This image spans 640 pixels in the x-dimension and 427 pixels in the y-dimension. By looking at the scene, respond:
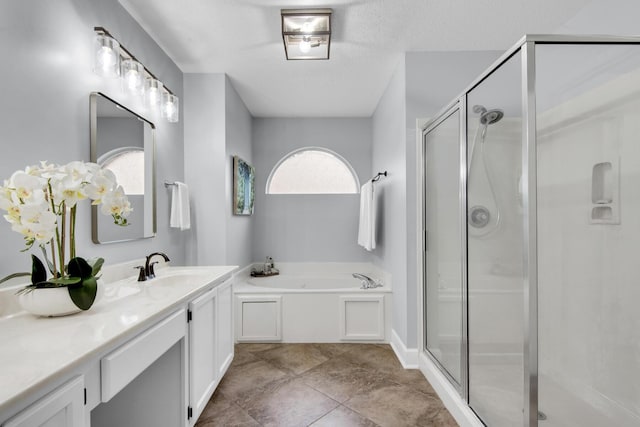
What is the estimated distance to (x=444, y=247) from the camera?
86.7 inches

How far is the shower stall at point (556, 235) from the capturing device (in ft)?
4.20

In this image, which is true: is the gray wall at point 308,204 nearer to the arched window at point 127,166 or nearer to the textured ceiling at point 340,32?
the textured ceiling at point 340,32

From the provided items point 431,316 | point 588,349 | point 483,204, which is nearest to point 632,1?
point 483,204

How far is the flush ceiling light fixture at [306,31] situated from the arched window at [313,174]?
5.96ft

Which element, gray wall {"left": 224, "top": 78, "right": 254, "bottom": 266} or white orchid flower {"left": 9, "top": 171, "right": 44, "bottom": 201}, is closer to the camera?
white orchid flower {"left": 9, "top": 171, "right": 44, "bottom": 201}

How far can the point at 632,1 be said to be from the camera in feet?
5.97

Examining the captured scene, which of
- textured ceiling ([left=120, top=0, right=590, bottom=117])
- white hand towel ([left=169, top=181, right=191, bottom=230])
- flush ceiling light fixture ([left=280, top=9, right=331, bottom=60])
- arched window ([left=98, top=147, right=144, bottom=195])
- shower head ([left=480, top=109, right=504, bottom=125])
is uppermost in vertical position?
textured ceiling ([left=120, top=0, right=590, bottom=117])

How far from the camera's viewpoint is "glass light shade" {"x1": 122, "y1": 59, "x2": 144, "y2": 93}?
1.91 metres

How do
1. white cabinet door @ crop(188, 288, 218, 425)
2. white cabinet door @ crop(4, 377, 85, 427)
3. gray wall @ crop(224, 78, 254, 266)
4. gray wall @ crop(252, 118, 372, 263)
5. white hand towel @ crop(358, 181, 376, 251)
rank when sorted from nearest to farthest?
white cabinet door @ crop(4, 377, 85, 427), white cabinet door @ crop(188, 288, 218, 425), gray wall @ crop(224, 78, 254, 266), white hand towel @ crop(358, 181, 376, 251), gray wall @ crop(252, 118, 372, 263)

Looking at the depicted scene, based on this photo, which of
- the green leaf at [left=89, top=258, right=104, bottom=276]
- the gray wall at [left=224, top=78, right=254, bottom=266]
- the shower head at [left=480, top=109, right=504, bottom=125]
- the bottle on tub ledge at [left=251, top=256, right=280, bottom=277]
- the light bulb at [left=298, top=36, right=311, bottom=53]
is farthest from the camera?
the bottle on tub ledge at [left=251, top=256, right=280, bottom=277]

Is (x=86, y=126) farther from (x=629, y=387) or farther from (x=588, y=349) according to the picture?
(x=629, y=387)

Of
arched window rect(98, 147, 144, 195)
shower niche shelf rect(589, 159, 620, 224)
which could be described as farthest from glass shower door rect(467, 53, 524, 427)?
arched window rect(98, 147, 144, 195)

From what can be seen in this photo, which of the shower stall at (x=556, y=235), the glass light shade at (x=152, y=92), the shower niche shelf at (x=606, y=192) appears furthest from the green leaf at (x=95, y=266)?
the shower niche shelf at (x=606, y=192)

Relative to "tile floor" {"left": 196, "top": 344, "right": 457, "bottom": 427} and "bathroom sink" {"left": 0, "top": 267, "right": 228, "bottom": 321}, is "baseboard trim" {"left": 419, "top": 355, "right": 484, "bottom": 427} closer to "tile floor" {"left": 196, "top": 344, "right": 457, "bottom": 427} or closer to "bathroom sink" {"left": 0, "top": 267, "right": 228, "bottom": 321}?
"tile floor" {"left": 196, "top": 344, "right": 457, "bottom": 427}
